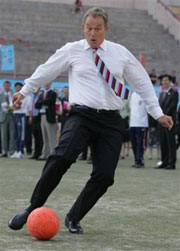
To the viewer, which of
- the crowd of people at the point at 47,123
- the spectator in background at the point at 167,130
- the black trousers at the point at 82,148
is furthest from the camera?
the crowd of people at the point at 47,123

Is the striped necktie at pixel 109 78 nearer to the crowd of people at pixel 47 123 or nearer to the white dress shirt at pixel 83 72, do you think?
the white dress shirt at pixel 83 72

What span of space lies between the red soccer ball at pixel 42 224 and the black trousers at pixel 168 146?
9.20 m

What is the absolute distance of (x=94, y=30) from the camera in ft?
21.1

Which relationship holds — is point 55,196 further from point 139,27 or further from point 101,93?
point 139,27

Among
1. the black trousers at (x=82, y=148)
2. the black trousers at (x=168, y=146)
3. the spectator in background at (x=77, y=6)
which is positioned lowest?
the black trousers at (x=168, y=146)

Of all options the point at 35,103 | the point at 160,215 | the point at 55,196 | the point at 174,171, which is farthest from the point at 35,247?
the point at 35,103

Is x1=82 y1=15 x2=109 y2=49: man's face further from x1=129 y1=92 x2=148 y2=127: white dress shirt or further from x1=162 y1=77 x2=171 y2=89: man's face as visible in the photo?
x1=129 y1=92 x2=148 y2=127: white dress shirt

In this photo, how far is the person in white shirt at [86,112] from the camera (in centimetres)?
641

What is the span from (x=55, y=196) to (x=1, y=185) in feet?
4.74

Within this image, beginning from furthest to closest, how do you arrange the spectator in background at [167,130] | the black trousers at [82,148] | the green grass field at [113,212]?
the spectator in background at [167,130]
the black trousers at [82,148]
the green grass field at [113,212]

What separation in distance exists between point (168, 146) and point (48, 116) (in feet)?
9.56

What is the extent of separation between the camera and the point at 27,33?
32594 mm

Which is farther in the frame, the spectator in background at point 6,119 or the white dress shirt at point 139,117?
the spectator in background at point 6,119

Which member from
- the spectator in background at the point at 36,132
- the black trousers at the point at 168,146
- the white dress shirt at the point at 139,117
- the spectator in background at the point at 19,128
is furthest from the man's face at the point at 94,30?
the spectator in background at the point at 19,128
